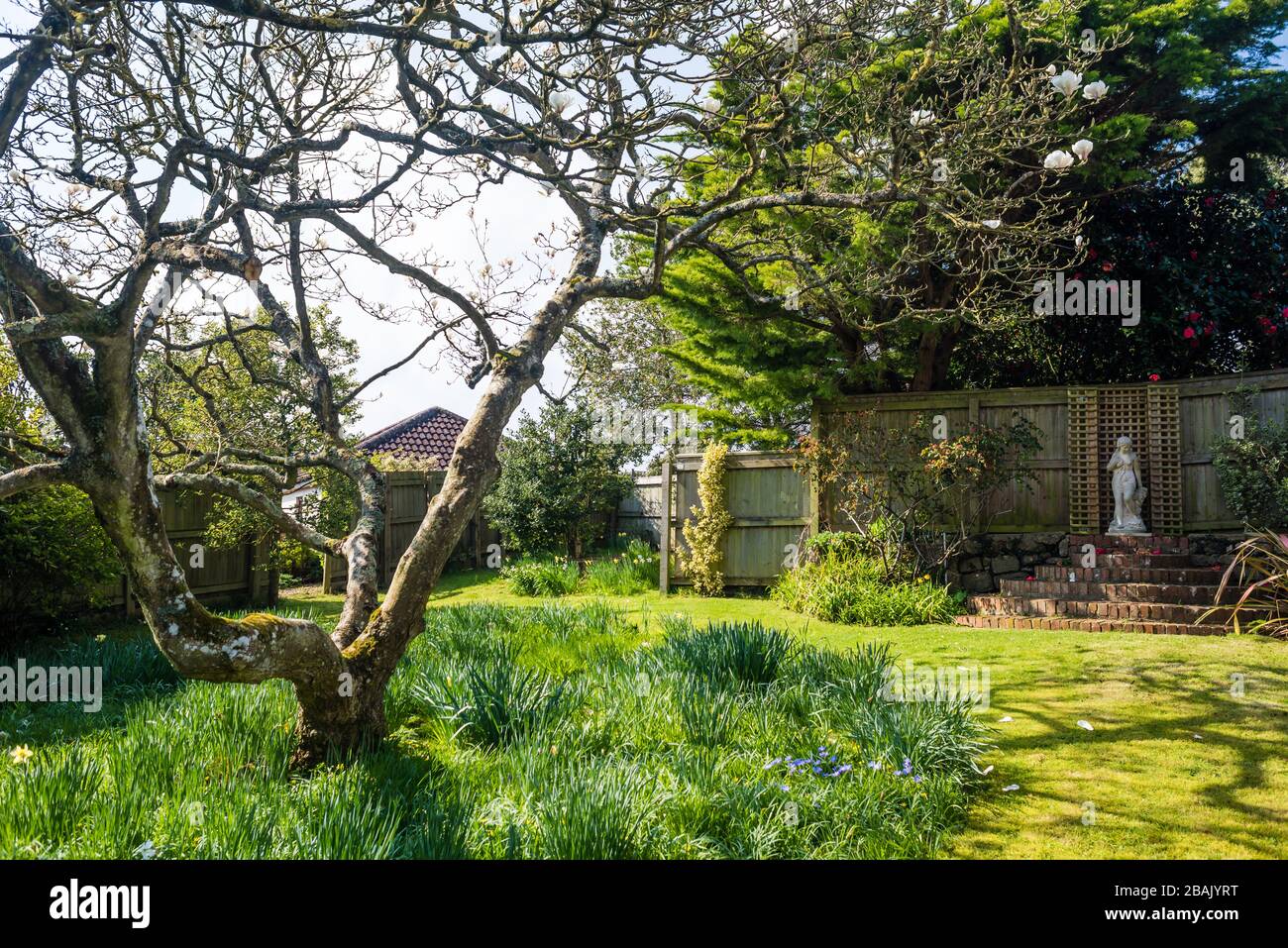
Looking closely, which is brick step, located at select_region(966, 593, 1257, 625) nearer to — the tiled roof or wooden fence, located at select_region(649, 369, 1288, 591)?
wooden fence, located at select_region(649, 369, 1288, 591)

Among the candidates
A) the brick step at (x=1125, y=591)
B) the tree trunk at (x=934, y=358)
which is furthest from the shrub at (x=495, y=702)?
the tree trunk at (x=934, y=358)

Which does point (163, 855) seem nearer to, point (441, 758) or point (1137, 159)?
point (441, 758)

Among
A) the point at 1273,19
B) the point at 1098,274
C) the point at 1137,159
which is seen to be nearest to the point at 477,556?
the point at 1098,274

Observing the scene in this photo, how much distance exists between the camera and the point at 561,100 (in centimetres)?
408

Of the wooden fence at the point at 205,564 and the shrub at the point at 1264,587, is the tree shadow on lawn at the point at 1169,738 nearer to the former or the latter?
the shrub at the point at 1264,587

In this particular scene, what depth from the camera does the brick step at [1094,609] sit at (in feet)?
27.3

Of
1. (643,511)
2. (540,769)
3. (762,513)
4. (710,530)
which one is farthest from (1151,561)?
(643,511)

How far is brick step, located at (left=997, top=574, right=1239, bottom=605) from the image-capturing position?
8742 mm

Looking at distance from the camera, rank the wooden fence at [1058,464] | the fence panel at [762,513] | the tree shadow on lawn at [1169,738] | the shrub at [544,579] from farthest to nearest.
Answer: the shrub at [544,579] → the fence panel at [762,513] → the wooden fence at [1058,464] → the tree shadow on lawn at [1169,738]

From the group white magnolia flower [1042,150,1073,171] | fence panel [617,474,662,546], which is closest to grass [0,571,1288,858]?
white magnolia flower [1042,150,1073,171]

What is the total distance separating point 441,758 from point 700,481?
→ 27.4ft

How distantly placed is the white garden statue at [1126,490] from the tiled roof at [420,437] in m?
13.6

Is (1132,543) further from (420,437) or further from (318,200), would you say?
(420,437)

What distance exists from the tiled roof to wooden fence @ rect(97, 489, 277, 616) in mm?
6512
